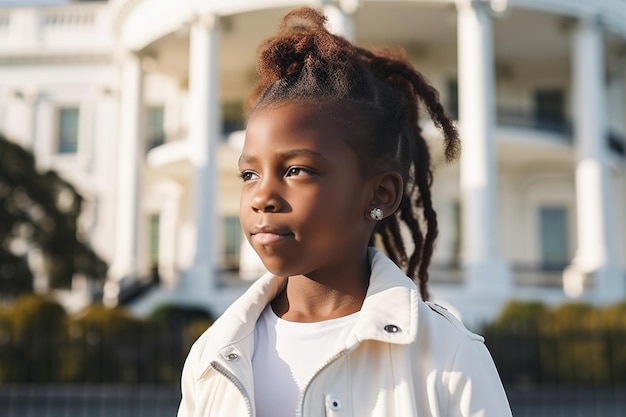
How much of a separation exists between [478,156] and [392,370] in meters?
17.5

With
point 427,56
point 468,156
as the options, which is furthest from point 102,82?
point 468,156

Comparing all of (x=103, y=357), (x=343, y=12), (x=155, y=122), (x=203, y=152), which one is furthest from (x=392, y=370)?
(x=155, y=122)

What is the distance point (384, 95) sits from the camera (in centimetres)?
185

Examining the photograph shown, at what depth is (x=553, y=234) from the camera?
23.8m

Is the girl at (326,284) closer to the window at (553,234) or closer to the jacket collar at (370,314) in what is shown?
the jacket collar at (370,314)

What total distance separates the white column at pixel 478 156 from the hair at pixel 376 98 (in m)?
16.3

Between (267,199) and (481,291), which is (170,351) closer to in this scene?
(481,291)

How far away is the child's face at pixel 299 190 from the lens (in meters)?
1.62

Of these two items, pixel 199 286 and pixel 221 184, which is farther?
pixel 221 184

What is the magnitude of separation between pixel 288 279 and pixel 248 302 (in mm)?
117

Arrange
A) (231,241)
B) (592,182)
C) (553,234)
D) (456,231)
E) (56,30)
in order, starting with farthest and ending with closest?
(56,30) < (231,241) < (553,234) < (456,231) < (592,182)

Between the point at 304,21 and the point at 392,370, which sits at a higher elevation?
the point at 304,21

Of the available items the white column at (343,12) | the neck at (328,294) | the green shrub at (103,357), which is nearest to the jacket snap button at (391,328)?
the neck at (328,294)

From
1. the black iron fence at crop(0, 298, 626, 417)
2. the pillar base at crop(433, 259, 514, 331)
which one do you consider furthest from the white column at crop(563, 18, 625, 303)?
the black iron fence at crop(0, 298, 626, 417)
